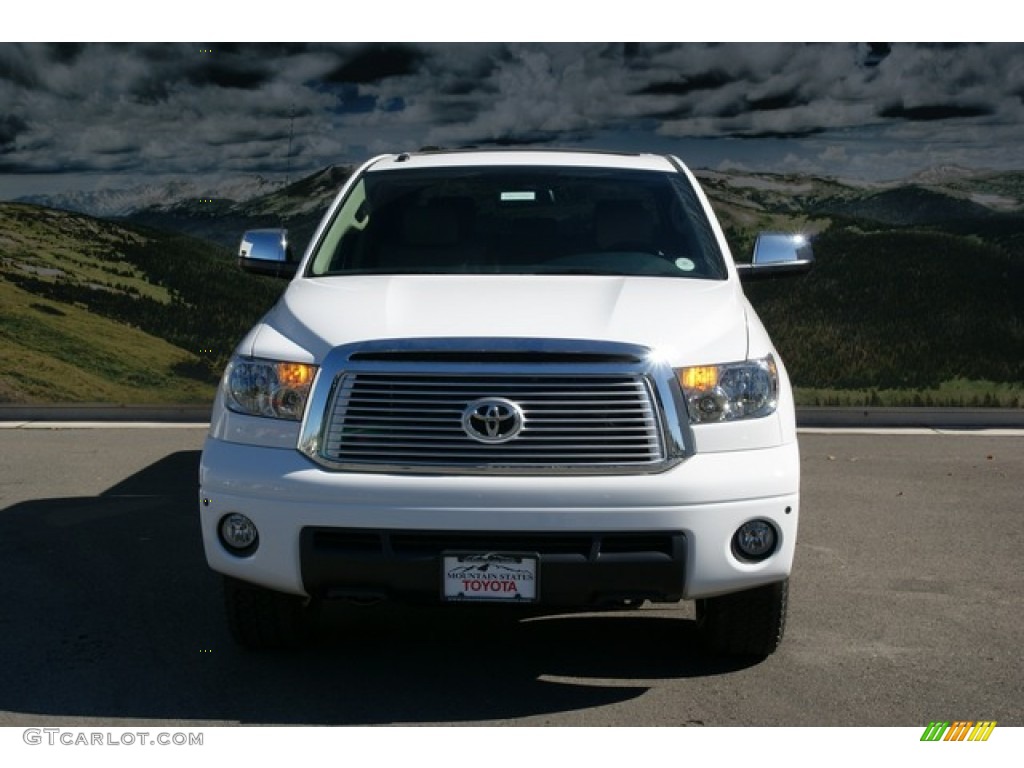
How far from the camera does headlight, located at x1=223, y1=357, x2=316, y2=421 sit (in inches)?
212

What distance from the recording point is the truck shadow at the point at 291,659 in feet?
17.3

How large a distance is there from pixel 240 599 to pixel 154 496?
3.81 m

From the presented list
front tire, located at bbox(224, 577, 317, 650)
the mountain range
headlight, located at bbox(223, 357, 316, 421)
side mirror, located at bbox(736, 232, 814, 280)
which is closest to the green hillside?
the mountain range

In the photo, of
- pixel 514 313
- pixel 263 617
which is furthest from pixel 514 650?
pixel 514 313

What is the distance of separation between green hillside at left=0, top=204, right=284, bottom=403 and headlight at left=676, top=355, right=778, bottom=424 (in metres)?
8.51

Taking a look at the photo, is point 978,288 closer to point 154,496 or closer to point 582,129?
point 582,129

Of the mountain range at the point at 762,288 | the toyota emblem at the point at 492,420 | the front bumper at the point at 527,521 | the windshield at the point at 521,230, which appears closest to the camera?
the front bumper at the point at 527,521

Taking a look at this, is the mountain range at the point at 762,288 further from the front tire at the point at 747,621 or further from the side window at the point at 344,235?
the front tire at the point at 747,621

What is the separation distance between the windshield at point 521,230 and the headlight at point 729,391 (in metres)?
1.09

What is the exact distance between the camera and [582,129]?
13.1 m

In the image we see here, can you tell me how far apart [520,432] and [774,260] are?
2.13 metres

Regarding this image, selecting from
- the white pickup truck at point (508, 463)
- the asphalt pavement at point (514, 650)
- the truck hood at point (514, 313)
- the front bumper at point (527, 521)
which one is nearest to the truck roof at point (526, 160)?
the truck hood at point (514, 313)

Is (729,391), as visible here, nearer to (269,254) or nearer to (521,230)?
(521,230)

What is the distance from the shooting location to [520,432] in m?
5.23
